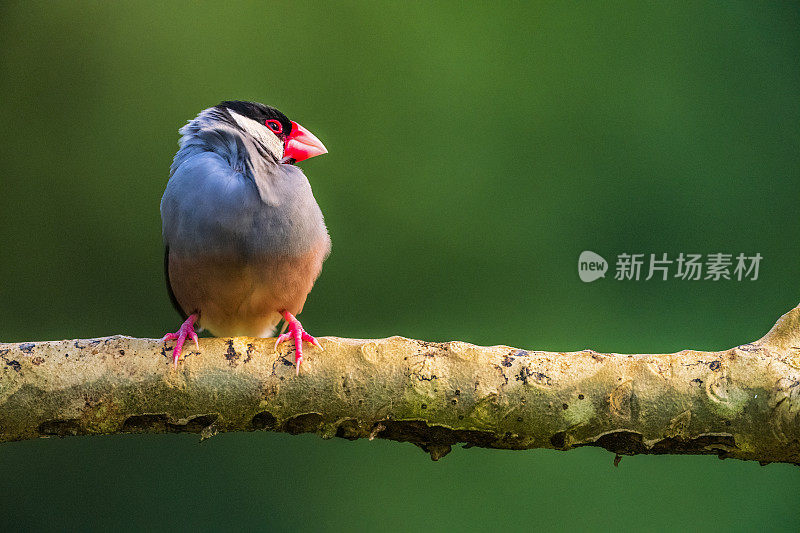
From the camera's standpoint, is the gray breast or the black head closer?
the gray breast

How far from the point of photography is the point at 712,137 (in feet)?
10.4

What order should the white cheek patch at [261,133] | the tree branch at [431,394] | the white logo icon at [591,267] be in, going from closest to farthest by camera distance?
1. the tree branch at [431,394]
2. the white cheek patch at [261,133]
3. the white logo icon at [591,267]

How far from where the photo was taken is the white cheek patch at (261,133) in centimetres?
182

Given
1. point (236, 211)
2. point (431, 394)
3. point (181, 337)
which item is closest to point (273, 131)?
point (236, 211)

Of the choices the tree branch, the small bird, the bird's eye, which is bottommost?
the tree branch

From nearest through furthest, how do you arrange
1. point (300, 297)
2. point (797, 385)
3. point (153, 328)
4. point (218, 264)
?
point (797, 385) < point (218, 264) < point (300, 297) < point (153, 328)

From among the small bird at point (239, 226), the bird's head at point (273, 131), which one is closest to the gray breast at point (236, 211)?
the small bird at point (239, 226)

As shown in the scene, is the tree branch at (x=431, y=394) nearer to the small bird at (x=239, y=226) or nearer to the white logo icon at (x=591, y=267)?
the small bird at (x=239, y=226)

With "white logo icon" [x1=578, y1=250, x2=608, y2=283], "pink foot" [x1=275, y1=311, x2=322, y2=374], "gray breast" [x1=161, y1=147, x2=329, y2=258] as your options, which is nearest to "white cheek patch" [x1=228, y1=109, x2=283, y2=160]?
"gray breast" [x1=161, y1=147, x2=329, y2=258]

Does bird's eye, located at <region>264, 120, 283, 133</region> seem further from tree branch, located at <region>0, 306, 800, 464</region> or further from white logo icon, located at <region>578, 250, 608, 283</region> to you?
white logo icon, located at <region>578, 250, 608, 283</region>

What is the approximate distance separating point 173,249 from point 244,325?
0.26m

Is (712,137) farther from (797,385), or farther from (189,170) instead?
(189,170)

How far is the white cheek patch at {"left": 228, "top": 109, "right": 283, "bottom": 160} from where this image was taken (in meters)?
1.82

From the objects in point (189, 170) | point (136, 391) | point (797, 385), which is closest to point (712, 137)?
point (797, 385)
